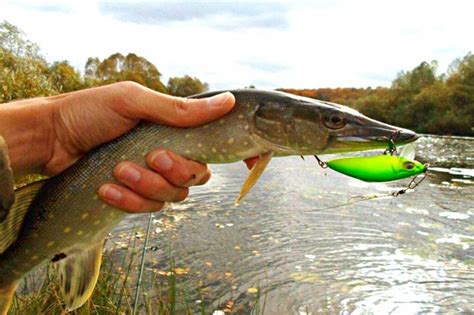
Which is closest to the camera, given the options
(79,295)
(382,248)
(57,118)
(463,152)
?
(79,295)

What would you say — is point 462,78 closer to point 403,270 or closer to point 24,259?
point 403,270

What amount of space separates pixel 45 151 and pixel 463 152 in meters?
22.7

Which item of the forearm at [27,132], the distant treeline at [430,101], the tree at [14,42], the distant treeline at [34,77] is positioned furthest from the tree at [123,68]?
the forearm at [27,132]

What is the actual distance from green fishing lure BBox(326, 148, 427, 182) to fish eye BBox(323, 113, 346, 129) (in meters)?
0.17

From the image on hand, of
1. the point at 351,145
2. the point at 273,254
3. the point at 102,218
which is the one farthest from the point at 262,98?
the point at 273,254

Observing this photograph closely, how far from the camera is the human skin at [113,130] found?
2021mm

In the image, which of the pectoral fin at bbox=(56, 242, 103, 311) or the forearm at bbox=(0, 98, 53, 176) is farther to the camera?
the forearm at bbox=(0, 98, 53, 176)

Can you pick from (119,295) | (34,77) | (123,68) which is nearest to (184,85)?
(123,68)

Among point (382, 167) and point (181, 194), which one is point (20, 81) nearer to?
point (181, 194)

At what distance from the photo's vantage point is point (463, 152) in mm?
21641

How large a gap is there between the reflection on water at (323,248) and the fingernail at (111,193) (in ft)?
8.83

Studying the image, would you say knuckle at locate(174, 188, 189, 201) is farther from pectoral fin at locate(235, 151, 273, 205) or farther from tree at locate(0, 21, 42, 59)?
tree at locate(0, 21, 42, 59)

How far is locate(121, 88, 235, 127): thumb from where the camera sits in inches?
77.0

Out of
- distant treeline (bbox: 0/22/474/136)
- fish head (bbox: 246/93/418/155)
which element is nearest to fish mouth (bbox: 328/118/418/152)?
fish head (bbox: 246/93/418/155)
